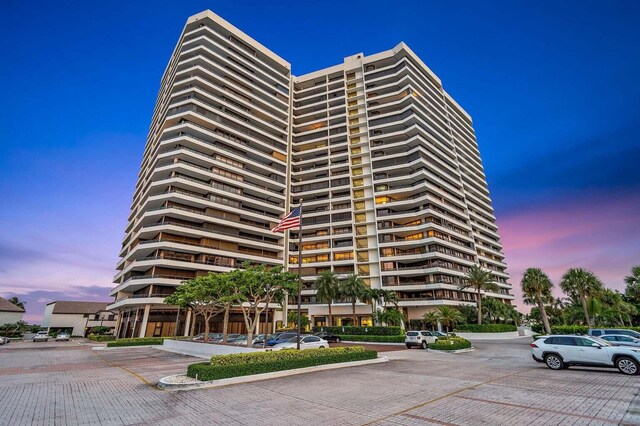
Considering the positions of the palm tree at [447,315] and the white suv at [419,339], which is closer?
the white suv at [419,339]

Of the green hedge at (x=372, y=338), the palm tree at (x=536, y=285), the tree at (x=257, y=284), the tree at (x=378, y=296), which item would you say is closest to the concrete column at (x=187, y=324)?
the green hedge at (x=372, y=338)

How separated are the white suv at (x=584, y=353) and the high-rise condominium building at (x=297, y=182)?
42.4m

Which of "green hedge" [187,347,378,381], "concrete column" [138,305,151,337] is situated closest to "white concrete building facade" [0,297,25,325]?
"concrete column" [138,305,151,337]

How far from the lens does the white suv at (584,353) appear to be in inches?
632

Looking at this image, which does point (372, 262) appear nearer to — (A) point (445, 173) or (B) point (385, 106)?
(A) point (445, 173)

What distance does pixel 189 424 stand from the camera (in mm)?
8961

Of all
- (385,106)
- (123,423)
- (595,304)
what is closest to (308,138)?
(385,106)

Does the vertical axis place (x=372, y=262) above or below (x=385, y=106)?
below

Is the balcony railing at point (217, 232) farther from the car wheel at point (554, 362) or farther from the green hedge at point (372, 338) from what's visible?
the car wheel at point (554, 362)

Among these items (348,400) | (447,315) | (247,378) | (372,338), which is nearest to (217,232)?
(372,338)

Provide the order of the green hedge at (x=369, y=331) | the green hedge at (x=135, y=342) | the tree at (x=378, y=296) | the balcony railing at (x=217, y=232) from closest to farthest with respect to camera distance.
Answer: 1. the green hedge at (x=135, y=342)
2. the green hedge at (x=369, y=331)
3. the balcony railing at (x=217, y=232)
4. the tree at (x=378, y=296)

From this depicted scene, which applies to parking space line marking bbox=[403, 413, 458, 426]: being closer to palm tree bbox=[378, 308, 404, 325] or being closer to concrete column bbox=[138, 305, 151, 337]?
palm tree bbox=[378, 308, 404, 325]

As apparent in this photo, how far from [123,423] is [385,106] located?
78.3 metres

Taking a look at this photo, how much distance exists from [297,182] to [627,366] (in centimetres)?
7005
